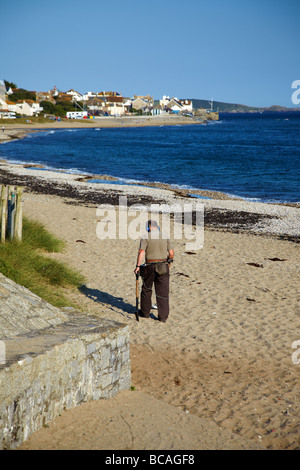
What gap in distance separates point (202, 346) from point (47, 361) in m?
3.49

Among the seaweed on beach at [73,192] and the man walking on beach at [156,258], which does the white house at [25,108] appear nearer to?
the seaweed on beach at [73,192]

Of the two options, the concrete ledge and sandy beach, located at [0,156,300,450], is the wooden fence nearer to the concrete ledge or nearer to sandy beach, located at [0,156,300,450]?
sandy beach, located at [0,156,300,450]

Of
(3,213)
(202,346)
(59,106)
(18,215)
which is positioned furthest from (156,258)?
(59,106)

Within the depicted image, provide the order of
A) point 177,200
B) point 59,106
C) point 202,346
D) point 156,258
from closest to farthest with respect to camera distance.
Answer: point 202,346, point 156,258, point 177,200, point 59,106

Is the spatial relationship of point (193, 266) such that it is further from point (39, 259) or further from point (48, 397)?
point (48, 397)

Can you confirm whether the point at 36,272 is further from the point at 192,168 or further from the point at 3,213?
the point at 192,168

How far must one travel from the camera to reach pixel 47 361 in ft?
16.0

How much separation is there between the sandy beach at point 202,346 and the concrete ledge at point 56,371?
0.17 metres

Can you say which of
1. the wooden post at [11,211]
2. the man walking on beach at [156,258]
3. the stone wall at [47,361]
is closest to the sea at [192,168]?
the wooden post at [11,211]

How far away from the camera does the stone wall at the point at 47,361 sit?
4.54 metres

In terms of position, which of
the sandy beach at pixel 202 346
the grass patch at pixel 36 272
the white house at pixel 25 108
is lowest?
the sandy beach at pixel 202 346

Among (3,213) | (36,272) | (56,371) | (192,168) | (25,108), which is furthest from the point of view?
(25,108)

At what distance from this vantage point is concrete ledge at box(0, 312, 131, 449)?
14.8 feet
